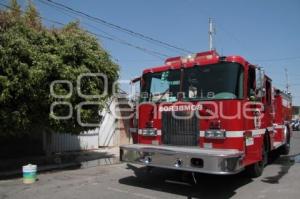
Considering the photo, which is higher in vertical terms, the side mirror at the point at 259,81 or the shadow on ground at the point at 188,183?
the side mirror at the point at 259,81

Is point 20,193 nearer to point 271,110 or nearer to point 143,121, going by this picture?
point 143,121

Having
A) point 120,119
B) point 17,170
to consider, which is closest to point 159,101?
point 17,170

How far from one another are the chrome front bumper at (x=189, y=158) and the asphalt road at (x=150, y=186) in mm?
731

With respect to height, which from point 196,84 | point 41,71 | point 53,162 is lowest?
point 53,162

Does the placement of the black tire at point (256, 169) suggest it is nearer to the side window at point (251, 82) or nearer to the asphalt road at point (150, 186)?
the asphalt road at point (150, 186)

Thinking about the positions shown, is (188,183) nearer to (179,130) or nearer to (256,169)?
(179,130)

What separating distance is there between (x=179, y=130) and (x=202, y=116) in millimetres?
700

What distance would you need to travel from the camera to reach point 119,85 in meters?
13.3

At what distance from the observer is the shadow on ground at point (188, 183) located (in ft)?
28.2

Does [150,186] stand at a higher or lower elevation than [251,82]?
lower

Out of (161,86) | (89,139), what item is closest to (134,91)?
(161,86)

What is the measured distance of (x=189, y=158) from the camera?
25.8ft

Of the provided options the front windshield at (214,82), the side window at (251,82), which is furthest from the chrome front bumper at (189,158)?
the side window at (251,82)

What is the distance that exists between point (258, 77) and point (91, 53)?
544 cm
